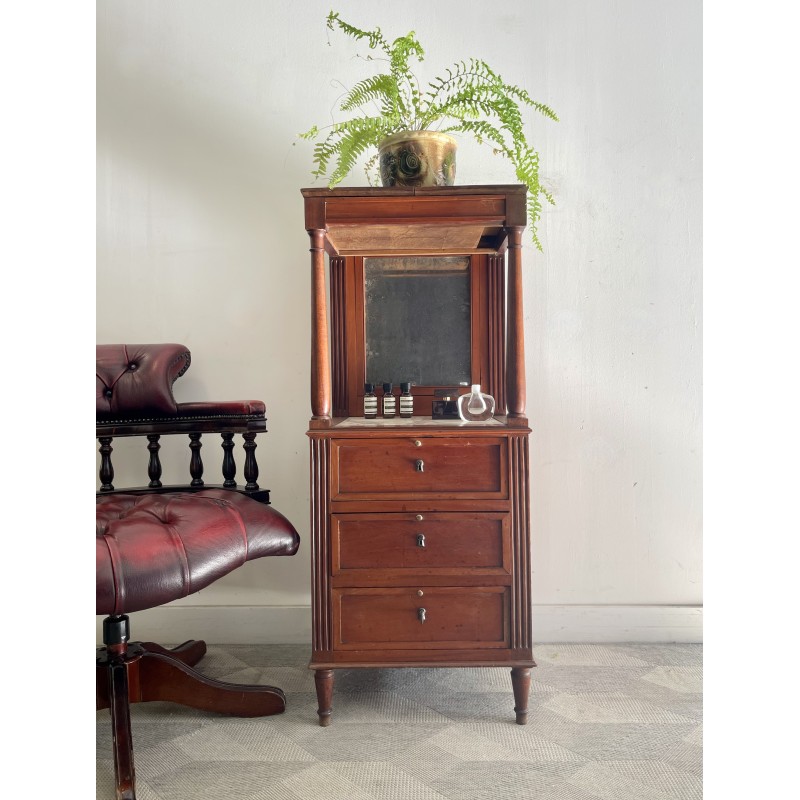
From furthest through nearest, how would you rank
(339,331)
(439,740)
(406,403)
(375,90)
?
(339,331) → (406,403) → (375,90) → (439,740)

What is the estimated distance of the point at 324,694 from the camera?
1.64 metres

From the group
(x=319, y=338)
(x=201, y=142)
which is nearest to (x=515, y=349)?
(x=319, y=338)

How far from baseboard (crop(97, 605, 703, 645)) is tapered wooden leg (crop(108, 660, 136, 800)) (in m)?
0.80

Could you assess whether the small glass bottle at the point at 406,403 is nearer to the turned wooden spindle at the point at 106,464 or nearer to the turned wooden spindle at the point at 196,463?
the turned wooden spindle at the point at 196,463

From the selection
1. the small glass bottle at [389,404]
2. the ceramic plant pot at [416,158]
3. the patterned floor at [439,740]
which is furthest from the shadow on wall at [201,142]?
the patterned floor at [439,740]

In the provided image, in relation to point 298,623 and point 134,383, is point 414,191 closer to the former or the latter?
point 134,383

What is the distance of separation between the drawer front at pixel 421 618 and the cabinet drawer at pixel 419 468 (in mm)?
250

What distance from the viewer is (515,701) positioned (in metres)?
1.65

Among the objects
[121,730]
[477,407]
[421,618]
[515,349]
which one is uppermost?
[515,349]

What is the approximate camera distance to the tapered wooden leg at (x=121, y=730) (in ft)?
4.41

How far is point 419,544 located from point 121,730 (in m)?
0.78
